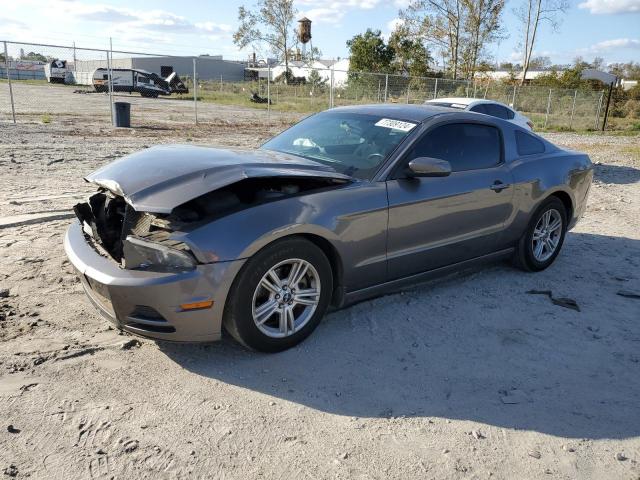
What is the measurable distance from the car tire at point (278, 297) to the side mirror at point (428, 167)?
0.98m

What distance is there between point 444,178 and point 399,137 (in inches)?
19.6

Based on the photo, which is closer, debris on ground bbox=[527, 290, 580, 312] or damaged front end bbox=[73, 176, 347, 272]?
damaged front end bbox=[73, 176, 347, 272]

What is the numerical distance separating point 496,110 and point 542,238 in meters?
6.99

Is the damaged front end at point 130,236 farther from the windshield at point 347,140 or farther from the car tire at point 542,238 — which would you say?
the car tire at point 542,238

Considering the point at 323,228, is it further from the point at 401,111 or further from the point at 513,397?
the point at 401,111

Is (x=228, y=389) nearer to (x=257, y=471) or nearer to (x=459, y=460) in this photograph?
(x=257, y=471)

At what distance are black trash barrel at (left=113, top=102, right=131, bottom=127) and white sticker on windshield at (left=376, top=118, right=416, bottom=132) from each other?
49.5ft

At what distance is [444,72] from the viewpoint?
43250mm

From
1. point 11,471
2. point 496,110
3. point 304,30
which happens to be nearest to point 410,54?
point 304,30

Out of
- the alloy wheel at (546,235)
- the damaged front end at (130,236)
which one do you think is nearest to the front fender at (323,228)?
the damaged front end at (130,236)

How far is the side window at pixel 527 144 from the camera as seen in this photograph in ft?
17.4

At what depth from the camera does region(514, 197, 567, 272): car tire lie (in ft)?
17.7

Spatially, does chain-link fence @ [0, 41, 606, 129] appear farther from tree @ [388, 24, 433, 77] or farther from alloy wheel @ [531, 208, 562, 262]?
alloy wheel @ [531, 208, 562, 262]

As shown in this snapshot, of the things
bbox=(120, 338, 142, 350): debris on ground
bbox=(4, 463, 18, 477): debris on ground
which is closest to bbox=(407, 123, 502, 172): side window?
bbox=(120, 338, 142, 350): debris on ground
